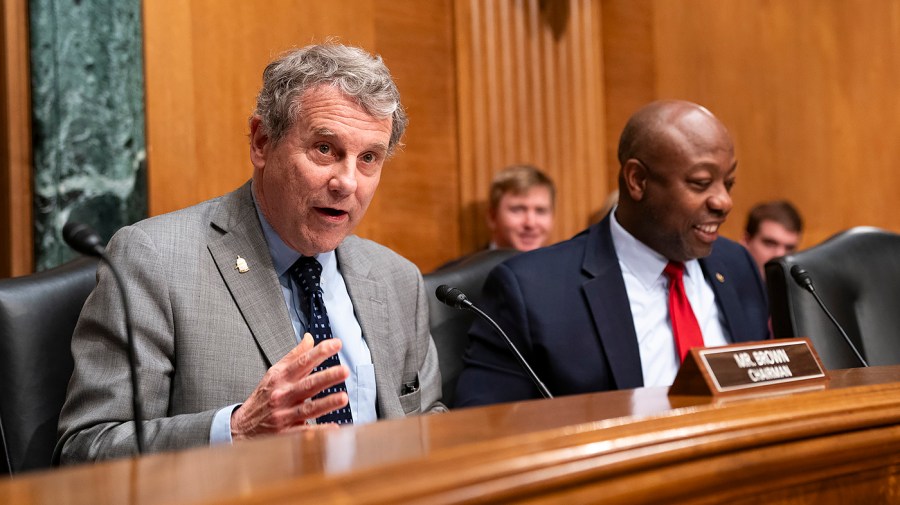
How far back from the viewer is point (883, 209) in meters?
6.14

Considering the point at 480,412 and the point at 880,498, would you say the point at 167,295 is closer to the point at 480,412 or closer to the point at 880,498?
the point at 480,412

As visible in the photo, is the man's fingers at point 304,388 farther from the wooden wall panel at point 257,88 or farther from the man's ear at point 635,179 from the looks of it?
the wooden wall panel at point 257,88

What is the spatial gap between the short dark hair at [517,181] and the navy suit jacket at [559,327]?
4.49ft

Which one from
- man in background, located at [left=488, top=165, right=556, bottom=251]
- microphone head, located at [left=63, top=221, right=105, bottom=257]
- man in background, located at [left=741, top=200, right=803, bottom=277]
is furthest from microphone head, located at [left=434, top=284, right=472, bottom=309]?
man in background, located at [left=741, top=200, right=803, bottom=277]

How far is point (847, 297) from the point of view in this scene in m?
2.84

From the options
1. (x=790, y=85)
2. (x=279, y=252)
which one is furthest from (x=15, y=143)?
(x=790, y=85)

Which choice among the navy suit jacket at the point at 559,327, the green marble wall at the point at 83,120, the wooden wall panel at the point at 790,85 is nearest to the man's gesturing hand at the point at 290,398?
the navy suit jacket at the point at 559,327

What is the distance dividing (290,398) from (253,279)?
1.61 ft

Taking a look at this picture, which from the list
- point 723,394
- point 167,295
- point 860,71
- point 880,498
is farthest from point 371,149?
point 860,71

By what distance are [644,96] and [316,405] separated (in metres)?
3.82

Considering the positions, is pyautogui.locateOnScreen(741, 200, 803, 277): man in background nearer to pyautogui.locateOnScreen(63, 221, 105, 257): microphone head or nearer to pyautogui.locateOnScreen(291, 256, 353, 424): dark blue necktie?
pyautogui.locateOnScreen(291, 256, 353, 424): dark blue necktie

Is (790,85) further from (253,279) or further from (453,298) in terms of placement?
(253,279)

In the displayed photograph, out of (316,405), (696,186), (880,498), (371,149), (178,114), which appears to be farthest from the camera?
(178,114)

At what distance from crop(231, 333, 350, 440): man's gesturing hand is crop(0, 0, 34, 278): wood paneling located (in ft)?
5.83
